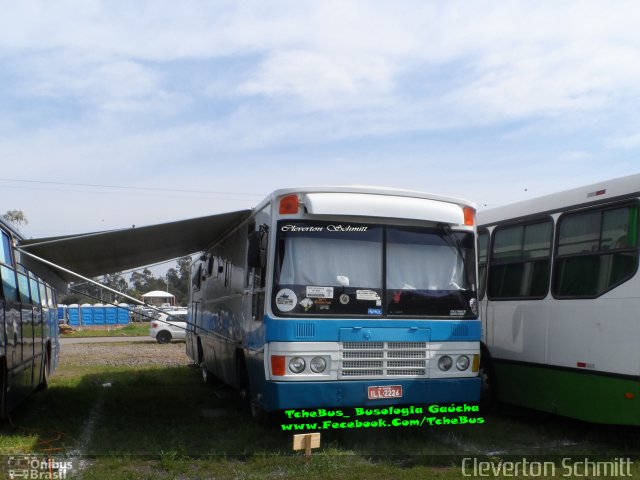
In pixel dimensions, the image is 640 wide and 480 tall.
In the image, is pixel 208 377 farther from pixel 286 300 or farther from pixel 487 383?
pixel 286 300

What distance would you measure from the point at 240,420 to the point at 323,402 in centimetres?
285

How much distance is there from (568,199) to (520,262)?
125cm

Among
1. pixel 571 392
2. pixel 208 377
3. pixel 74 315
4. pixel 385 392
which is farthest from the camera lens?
pixel 74 315

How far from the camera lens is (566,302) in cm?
865

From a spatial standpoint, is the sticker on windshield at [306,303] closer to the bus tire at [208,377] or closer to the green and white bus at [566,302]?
the green and white bus at [566,302]

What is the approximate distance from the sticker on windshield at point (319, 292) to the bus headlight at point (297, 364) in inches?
28.0

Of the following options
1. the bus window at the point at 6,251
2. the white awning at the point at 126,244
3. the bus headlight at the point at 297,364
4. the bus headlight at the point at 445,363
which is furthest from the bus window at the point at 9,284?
the bus headlight at the point at 445,363

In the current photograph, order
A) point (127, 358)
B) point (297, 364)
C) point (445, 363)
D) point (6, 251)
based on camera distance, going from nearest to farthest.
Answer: point (297, 364)
point (445, 363)
point (6, 251)
point (127, 358)

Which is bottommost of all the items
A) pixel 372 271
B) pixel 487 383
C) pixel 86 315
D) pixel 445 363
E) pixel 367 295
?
pixel 86 315

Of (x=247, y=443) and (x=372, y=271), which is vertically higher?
(x=372, y=271)

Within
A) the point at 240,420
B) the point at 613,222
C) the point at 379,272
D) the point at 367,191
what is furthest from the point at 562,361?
the point at 240,420

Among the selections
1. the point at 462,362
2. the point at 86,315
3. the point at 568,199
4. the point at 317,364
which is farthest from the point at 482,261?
the point at 86,315

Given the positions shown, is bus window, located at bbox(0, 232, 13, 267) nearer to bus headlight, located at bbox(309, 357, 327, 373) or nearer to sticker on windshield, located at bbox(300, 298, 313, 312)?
sticker on windshield, located at bbox(300, 298, 313, 312)

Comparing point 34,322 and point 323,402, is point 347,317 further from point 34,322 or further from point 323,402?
point 34,322
